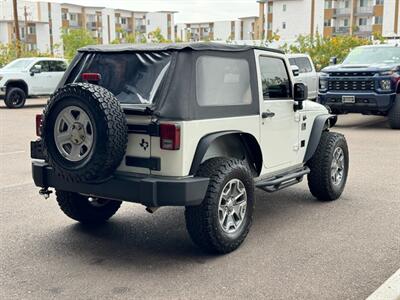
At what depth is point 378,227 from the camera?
17.7ft

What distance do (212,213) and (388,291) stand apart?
4.74 feet

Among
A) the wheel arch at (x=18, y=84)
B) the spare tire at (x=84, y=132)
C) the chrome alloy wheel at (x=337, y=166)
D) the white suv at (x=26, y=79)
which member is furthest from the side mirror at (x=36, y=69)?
the spare tire at (x=84, y=132)

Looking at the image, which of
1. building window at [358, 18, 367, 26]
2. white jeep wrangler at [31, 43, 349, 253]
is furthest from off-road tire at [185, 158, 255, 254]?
building window at [358, 18, 367, 26]

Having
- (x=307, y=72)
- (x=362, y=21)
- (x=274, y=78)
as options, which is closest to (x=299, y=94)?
(x=274, y=78)

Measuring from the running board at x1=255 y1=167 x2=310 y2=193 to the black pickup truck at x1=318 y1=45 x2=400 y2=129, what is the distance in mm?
7884

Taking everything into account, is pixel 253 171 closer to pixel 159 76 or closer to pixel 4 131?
pixel 159 76

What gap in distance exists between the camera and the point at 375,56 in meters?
14.3

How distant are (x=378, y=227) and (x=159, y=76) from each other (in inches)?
107

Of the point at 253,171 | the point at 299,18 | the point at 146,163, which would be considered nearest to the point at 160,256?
the point at 146,163

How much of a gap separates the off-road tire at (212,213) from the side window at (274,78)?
109cm

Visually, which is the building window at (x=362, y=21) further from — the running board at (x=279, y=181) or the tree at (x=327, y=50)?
the running board at (x=279, y=181)

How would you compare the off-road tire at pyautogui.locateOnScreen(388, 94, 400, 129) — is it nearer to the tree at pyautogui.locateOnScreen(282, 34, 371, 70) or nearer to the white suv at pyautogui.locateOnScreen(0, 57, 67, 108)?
the white suv at pyautogui.locateOnScreen(0, 57, 67, 108)

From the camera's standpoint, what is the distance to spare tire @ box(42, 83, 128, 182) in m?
4.05

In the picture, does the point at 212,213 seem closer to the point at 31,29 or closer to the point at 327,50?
the point at 327,50
